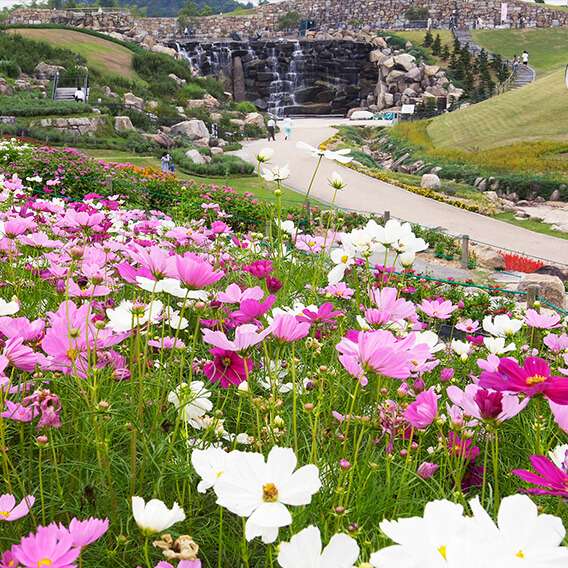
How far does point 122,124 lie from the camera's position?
59.7 feet

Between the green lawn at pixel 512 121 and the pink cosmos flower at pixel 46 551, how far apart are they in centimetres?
2099

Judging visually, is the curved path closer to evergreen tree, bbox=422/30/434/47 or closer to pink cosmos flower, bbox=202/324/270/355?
pink cosmos flower, bbox=202/324/270/355

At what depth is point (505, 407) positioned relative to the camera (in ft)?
2.69

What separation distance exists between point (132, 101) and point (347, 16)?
39627 mm

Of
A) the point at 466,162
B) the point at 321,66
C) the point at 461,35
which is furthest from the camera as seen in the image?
the point at 461,35

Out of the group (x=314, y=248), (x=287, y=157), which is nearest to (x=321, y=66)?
(x=287, y=157)

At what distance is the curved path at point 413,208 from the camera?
33.2 feet

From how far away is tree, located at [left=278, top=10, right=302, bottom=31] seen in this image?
173ft

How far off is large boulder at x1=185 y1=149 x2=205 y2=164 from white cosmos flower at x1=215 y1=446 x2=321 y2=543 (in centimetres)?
1501

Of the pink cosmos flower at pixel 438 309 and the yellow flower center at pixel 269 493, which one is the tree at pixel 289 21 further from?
the yellow flower center at pixel 269 493

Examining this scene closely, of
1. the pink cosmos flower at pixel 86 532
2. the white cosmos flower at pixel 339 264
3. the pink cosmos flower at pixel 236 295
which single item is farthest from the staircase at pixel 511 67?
the pink cosmos flower at pixel 86 532

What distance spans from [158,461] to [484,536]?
0.66 meters

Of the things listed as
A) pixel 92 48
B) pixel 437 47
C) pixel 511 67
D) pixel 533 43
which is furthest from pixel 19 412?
pixel 533 43

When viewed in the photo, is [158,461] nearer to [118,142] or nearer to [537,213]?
[537,213]
